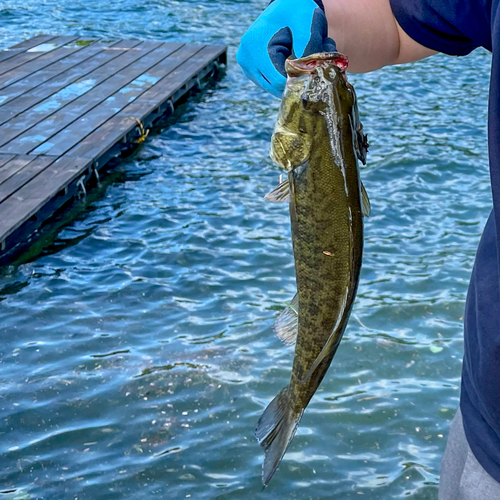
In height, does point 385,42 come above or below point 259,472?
above

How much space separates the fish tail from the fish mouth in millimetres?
997

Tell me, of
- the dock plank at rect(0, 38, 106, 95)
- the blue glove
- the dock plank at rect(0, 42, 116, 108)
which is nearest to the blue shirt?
the blue glove

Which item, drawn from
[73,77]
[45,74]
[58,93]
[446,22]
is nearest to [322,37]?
[446,22]

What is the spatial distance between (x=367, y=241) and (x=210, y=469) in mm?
3857

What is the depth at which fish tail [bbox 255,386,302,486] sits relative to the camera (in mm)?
2277

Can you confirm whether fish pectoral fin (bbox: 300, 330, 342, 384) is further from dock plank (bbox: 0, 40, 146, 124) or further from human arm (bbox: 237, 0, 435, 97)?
dock plank (bbox: 0, 40, 146, 124)

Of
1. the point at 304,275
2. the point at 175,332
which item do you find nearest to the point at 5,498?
the point at 175,332

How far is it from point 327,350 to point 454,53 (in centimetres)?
123

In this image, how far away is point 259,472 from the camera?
5.09 m

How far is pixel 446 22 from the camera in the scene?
8.16ft

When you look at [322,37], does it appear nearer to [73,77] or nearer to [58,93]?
[58,93]

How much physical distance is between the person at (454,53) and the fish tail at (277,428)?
0.56 meters

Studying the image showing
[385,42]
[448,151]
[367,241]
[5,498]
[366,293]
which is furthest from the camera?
[448,151]

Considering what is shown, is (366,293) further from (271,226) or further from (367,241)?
(271,226)
